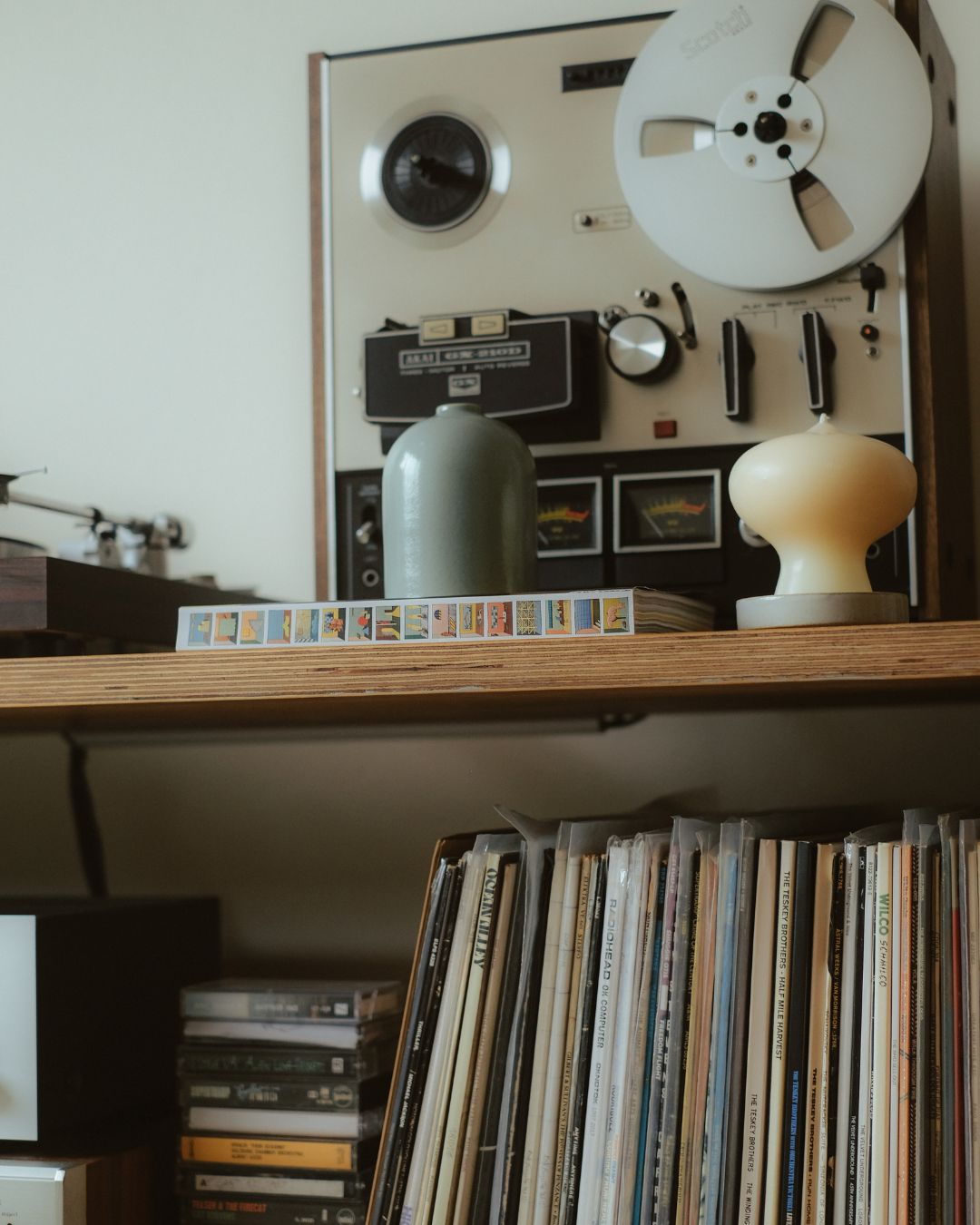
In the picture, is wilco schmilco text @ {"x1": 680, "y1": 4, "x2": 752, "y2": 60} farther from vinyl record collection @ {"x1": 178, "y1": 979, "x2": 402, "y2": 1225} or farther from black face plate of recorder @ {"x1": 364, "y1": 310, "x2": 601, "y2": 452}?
vinyl record collection @ {"x1": 178, "y1": 979, "x2": 402, "y2": 1225}

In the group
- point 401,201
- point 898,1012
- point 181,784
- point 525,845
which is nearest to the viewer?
point 898,1012

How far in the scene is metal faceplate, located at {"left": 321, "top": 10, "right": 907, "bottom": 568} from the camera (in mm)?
1187

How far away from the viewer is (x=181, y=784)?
1406 millimetres

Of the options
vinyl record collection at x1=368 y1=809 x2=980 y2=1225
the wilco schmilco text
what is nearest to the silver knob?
the wilco schmilco text

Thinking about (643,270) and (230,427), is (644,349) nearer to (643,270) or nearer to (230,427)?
(643,270)

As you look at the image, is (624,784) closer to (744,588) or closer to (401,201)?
(744,588)

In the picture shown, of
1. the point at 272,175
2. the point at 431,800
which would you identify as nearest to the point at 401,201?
the point at 272,175

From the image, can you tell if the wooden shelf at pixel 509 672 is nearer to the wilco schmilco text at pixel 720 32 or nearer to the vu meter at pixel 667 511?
the vu meter at pixel 667 511

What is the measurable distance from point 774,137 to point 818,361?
0.19 m

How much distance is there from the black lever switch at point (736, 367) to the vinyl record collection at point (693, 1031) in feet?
1.25

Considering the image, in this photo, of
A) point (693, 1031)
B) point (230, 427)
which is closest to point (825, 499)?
point (693, 1031)

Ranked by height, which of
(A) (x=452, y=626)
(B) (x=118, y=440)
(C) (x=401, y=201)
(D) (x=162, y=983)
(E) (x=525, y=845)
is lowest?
(D) (x=162, y=983)

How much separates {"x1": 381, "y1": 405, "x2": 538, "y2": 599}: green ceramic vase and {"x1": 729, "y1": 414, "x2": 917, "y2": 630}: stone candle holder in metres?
0.17

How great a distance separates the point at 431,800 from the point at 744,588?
0.39 metres
